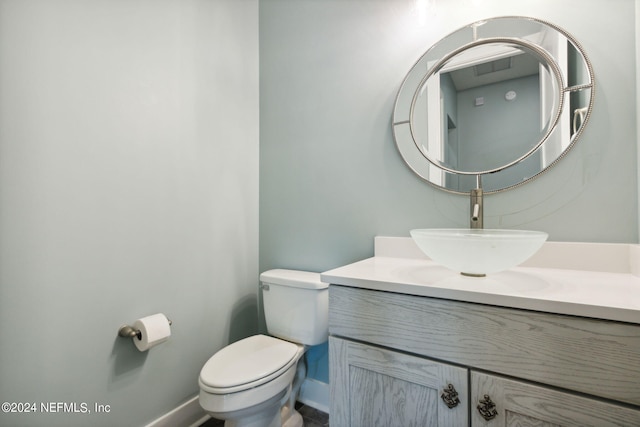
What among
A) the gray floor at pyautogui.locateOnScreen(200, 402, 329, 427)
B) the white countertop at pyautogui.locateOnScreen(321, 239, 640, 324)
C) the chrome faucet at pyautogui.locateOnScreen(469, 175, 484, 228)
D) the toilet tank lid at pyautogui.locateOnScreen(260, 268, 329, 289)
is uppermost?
the chrome faucet at pyautogui.locateOnScreen(469, 175, 484, 228)

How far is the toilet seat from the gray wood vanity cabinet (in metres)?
0.30

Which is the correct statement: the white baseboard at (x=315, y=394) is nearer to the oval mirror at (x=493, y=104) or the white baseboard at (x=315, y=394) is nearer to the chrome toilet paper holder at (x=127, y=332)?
the chrome toilet paper holder at (x=127, y=332)

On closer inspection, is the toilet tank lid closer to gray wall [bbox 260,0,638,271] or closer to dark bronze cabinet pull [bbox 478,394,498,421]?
gray wall [bbox 260,0,638,271]

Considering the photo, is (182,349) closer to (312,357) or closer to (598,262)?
(312,357)

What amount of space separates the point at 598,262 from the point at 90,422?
1.84 metres

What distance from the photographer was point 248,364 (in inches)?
43.1

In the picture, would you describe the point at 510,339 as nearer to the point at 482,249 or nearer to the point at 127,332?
the point at 482,249

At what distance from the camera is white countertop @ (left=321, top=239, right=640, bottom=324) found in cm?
57

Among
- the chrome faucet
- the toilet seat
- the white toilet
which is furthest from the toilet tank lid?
the chrome faucet

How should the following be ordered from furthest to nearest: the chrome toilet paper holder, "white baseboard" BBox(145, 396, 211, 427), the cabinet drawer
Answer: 1. "white baseboard" BBox(145, 396, 211, 427)
2. the chrome toilet paper holder
3. the cabinet drawer

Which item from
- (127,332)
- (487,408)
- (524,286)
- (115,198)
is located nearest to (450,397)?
(487,408)

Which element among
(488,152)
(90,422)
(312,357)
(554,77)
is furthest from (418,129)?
(90,422)

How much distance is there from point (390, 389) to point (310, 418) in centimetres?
86

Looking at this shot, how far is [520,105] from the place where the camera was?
1032 millimetres
